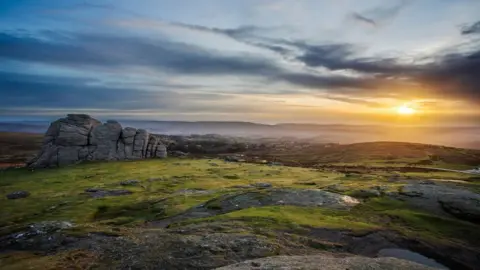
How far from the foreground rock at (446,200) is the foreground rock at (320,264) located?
3163 cm

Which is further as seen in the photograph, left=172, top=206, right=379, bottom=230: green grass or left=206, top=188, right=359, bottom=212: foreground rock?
left=206, top=188, right=359, bottom=212: foreground rock

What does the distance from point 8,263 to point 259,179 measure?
8142 cm

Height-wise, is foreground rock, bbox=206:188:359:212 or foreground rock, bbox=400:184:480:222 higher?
foreground rock, bbox=400:184:480:222

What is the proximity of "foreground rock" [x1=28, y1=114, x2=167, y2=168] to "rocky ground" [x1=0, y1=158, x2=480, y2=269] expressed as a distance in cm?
6314

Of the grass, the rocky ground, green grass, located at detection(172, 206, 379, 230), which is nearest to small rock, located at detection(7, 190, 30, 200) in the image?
the rocky ground

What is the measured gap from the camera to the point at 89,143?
164125mm

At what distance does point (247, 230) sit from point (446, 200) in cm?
3889

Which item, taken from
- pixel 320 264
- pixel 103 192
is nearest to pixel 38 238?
pixel 320 264

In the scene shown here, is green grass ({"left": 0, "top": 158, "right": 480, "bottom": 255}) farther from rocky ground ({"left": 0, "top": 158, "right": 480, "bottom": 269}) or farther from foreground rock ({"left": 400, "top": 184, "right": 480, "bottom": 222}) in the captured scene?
foreground rock ({"left": 400, "top": 184, "right": 480, "bottom": 222})

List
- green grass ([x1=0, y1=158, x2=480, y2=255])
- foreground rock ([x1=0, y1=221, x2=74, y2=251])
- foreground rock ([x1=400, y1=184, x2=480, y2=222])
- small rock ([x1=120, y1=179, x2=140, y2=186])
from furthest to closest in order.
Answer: small rock ([x1=120, y1=179, x2=140, y2=186]) → foreground rock ([x1=400, y1=184, x2=480, y2=222]) → green grass ([x1=0, y1=158, x2=480, y2=255]) → foreground rock ([x1=0, y1=221, x2=74, y2=251])

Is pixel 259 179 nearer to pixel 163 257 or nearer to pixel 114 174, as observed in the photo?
pixel 114 174

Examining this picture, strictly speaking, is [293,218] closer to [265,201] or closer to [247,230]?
[247,230]

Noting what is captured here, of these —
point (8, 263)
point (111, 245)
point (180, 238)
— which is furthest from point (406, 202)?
point (8, 263)

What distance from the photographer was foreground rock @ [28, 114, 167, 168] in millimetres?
154875
